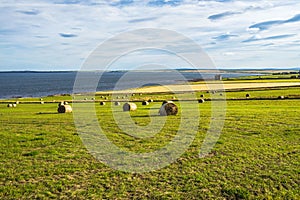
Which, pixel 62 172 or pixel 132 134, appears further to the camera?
pixel 132 134

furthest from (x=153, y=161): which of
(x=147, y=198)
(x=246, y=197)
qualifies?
(x=246, y=197)

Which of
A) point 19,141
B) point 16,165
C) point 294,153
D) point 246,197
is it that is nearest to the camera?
point 246,197

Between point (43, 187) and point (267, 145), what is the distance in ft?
33.8

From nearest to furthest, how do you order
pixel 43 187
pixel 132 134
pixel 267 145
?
pixel 43 187
pixel 267 145
pixel 132 134

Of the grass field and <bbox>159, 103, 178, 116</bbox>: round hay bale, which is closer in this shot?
the grass field

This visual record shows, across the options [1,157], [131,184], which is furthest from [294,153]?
[1,157]

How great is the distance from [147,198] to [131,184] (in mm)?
1205

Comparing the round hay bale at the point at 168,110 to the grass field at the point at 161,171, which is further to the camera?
the round hay bale at the point at 168,110

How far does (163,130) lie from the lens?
18.9 metres

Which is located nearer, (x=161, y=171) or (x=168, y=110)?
(x=161, y=171)

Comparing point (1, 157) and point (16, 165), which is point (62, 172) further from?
point (1, 157)

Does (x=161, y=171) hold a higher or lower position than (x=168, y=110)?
lower

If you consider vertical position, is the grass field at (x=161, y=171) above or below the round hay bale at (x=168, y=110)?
below

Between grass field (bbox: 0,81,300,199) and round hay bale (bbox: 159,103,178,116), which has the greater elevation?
round hay bale (bbox: 159,103,178,116)
